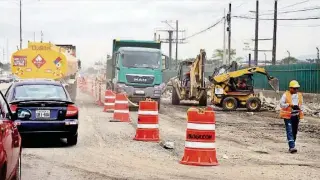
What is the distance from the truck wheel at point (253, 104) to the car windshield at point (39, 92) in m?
18.0

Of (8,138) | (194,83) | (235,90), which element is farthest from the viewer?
(194,83)

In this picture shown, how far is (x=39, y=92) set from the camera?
14.7m

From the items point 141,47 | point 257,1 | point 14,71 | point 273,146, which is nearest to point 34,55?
point 14,71

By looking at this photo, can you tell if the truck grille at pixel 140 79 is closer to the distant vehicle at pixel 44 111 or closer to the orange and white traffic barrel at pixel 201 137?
the distant vehicle at pixel 44 111

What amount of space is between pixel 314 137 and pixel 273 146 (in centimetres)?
349

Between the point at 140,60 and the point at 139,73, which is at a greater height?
the point at 140,60

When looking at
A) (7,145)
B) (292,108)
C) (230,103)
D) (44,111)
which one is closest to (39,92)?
(44,111)

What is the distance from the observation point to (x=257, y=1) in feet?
179

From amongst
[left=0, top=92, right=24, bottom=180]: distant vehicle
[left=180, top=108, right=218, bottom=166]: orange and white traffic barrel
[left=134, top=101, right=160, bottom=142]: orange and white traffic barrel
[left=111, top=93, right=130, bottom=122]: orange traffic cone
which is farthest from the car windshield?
[left=111, top=93, right=130, bottom=122]: orange traffic cone

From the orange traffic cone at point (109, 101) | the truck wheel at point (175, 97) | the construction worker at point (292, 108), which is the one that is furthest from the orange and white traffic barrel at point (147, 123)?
the truck wheel at point (175, 97)

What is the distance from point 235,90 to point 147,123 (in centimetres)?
1637

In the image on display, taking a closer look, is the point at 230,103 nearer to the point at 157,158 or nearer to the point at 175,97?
the point at 175,97

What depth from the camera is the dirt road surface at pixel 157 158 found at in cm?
1079

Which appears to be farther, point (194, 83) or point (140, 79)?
point (194, 83)
